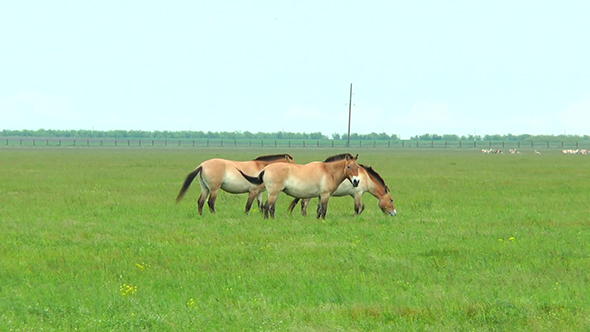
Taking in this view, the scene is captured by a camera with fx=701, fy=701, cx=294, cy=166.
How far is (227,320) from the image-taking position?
8.63m

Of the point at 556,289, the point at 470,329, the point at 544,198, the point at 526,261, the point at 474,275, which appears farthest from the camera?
the point at 544,198

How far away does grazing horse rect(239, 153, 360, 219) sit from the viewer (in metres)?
18.1

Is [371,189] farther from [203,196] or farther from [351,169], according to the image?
[203,196]

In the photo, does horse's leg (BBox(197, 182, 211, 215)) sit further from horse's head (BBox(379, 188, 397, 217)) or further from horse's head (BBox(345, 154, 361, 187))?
horse's head (BBox(379, 188, 397, 217))

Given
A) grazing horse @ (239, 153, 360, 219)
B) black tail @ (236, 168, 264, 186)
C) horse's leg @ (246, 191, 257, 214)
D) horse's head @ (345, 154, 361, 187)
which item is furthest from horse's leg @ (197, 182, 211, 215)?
horse's head @ (345, 154, 361, 187)

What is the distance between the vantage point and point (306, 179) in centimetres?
1814

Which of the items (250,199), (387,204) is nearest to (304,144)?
(387,204)

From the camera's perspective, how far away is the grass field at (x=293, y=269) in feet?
28.7

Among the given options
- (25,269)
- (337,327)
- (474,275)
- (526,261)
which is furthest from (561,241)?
(25,269)

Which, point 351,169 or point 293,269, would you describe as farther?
point 351,169

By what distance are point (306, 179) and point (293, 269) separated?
6591mm

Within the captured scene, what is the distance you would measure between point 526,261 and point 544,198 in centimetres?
1350

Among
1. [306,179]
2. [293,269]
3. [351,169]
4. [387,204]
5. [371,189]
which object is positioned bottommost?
[293,269]

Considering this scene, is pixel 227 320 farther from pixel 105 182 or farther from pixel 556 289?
pixel 105 182
